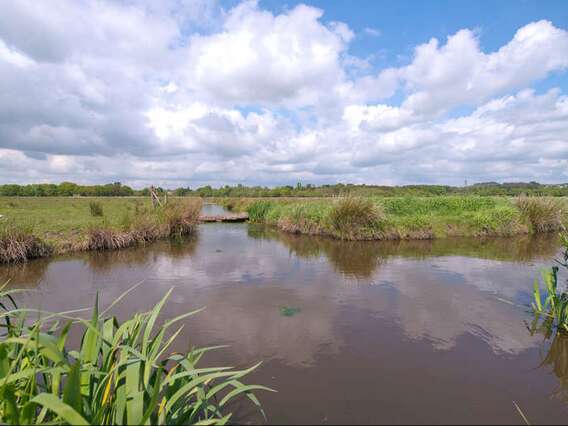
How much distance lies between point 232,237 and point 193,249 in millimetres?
3619

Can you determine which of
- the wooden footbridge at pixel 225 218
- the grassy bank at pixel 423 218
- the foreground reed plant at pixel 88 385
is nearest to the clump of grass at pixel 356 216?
the grassy bank at pixel 423 218

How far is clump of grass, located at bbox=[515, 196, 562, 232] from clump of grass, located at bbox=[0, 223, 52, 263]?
881 inches

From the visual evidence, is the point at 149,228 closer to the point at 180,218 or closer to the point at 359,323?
the point at 180,218

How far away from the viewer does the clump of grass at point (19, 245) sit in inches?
355

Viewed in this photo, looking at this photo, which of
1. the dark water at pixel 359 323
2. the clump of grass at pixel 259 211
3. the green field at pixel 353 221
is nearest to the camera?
the dark water at pixel 359 323

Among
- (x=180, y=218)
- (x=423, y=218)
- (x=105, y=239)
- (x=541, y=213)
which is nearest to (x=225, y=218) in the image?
(x=180, y=218)

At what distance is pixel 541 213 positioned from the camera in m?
17.2

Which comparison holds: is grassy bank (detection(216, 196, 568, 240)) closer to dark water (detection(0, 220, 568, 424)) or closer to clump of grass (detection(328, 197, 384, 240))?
clump of grass (detection(328, 197, 384, 240))

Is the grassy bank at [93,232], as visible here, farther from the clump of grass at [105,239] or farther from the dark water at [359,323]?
the dark water at [359,323]

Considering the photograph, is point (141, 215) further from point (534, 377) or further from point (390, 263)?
point (534, 377)

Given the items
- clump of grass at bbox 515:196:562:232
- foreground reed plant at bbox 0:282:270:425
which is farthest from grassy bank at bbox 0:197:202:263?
clump of grass at bbox 515:196:562:232

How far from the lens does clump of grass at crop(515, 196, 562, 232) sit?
17172 mm

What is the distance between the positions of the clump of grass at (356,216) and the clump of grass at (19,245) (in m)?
11.3

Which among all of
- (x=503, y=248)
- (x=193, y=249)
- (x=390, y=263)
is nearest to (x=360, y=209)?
(x=390, y=263)
